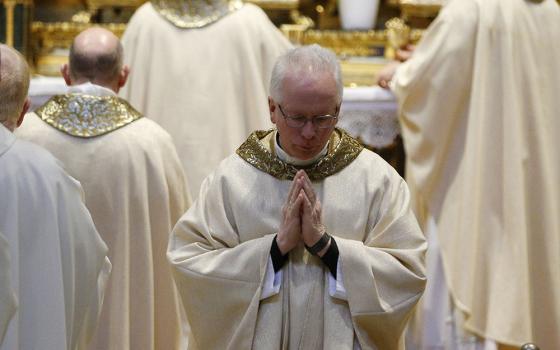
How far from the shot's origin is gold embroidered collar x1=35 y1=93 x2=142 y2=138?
5324 mm

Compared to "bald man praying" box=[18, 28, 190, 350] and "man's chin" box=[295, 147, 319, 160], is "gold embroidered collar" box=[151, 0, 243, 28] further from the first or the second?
"man's chin" box=[295, 147, 319, 160]

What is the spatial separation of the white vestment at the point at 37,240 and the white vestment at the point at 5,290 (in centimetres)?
4

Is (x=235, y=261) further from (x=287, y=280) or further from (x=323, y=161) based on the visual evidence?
(x=323, y=161)

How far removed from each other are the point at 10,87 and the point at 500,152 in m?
3.30

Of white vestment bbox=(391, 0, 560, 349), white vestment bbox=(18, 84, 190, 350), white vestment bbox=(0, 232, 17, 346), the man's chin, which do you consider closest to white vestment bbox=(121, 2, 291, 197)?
white vestment bbox=(391, 0, 560, 349)

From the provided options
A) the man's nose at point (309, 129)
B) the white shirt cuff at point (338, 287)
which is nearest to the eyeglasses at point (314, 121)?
the man's nose at point (309, 129)

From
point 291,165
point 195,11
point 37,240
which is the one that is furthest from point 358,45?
point 37,240

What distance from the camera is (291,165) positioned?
14.6 feet

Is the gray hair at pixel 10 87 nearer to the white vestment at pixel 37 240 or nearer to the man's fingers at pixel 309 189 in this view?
the white vestment at pixel 37 240

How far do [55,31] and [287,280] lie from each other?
419 centimetres

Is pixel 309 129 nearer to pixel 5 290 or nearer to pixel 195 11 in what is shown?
pixel 5 290

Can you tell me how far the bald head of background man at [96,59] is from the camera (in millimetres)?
5367

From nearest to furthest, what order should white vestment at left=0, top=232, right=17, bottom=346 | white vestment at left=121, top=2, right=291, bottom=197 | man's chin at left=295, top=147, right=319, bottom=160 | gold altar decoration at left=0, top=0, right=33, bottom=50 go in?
1. white vestment at left=0, top=232, right=17, bottom=346
2. man's chin at left=295, top=147, right=319, bottom=160
3. white vestment at left=121, top=2, right=291, bottom=197
4. gold altar decoration at left=0, top=0, right=33, bottom=50

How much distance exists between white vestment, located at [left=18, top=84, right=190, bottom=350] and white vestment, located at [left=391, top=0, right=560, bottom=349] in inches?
72.0
